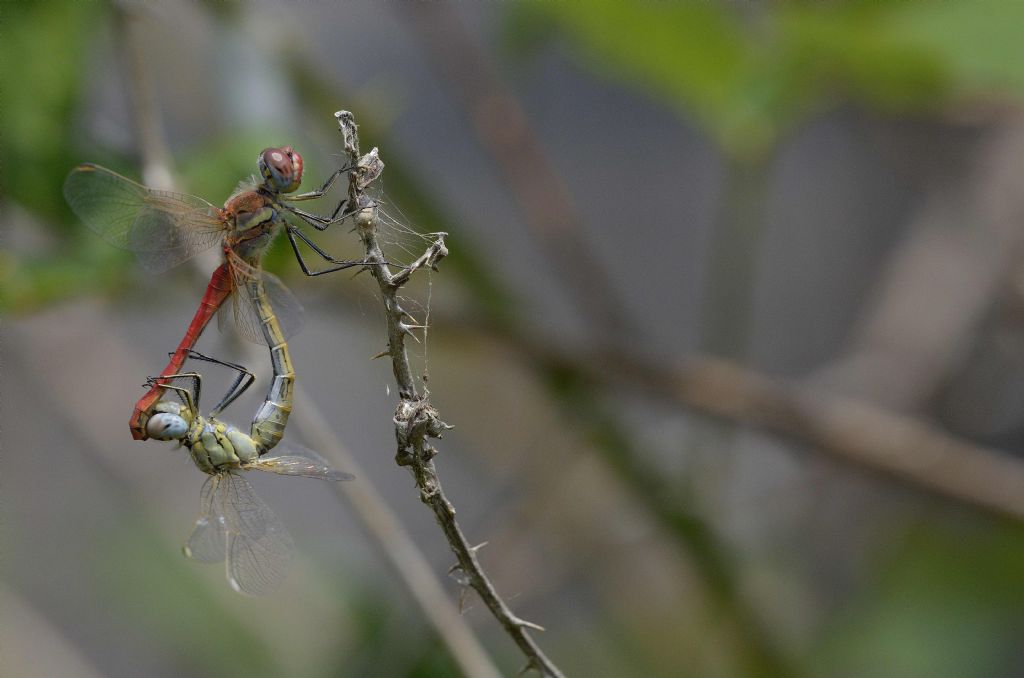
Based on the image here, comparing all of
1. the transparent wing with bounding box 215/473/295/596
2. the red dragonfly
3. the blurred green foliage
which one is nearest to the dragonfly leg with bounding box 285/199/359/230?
the red dragonfly

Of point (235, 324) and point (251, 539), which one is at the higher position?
point (235, 324)

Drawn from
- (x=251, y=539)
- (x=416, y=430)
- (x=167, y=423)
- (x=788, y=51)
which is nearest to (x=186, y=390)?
(x=167, y=423)

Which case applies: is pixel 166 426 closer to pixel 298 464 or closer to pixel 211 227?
pixel 298 464

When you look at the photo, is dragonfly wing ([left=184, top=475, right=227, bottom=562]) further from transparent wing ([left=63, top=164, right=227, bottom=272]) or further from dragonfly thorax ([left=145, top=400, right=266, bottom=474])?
transparent wing ([left=63, top=164, right=227, bottom=272])

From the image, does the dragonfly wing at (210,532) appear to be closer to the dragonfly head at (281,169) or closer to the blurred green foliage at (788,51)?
the dragonfly head at (281,169)

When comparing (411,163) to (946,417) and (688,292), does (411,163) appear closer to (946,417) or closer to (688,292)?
(946,417)

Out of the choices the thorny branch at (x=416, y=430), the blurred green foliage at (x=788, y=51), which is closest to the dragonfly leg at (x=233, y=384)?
the thorny branch at (x=416, y=430)
